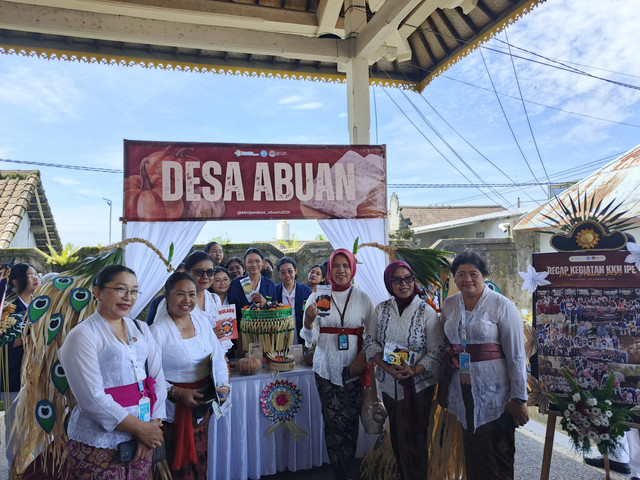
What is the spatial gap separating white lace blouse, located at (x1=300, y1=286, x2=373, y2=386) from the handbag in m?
0.20

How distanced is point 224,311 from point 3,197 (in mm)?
8517

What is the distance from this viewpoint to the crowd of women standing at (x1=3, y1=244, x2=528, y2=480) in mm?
1815

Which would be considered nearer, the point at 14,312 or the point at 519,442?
the point at 14,312

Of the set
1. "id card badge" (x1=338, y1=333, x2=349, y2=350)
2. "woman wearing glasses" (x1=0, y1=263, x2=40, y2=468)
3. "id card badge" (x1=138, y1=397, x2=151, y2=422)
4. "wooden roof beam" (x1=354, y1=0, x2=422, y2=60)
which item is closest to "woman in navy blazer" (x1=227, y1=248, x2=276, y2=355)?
"id card badge" (x1=338, y1=333, x2=349, y2=350)

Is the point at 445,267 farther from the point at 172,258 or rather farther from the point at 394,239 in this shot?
the point at 394,239

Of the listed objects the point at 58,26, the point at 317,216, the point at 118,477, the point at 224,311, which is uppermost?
the point at 58,26

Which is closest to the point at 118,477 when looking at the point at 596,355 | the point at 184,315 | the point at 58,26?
the point at 184,315

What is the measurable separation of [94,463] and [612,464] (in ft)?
11.9

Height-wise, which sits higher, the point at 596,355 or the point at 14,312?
the point at 14,312

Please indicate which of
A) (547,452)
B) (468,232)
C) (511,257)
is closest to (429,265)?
(547,452)

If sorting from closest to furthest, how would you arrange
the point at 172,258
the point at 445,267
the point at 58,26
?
the point at 445,267 < the point at 172,258 < the point at 58,26

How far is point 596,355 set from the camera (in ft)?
8.86

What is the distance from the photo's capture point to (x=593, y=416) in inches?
101

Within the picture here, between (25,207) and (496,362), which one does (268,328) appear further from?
(25,207)
